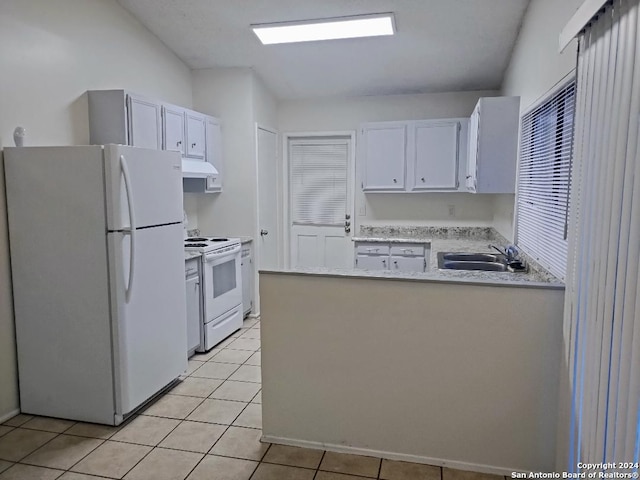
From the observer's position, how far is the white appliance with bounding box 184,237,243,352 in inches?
158

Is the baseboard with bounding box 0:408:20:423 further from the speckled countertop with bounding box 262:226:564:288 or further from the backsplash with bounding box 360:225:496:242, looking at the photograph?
the backsplash with bounding box 360:225:496:242

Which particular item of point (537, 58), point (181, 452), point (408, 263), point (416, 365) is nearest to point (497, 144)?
point (537, 58)

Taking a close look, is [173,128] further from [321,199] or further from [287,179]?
[321,199]

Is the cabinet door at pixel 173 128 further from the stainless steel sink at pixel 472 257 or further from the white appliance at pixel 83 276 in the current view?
the stainless steel sink at pixel 472 257

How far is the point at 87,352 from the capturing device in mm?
2820

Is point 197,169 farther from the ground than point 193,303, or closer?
farther from the ground

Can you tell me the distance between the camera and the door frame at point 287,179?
561cm

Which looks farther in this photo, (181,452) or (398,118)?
(398,118)

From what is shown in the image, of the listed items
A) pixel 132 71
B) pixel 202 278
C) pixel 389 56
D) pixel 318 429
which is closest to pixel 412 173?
pixel 389 56

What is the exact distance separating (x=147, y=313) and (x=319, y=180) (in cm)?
325

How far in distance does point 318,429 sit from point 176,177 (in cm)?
191

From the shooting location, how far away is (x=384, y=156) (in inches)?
207

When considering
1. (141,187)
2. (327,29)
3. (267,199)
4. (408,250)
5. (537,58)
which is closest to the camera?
(141,187)

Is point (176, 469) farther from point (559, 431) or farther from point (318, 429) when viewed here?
point (559, 431)
